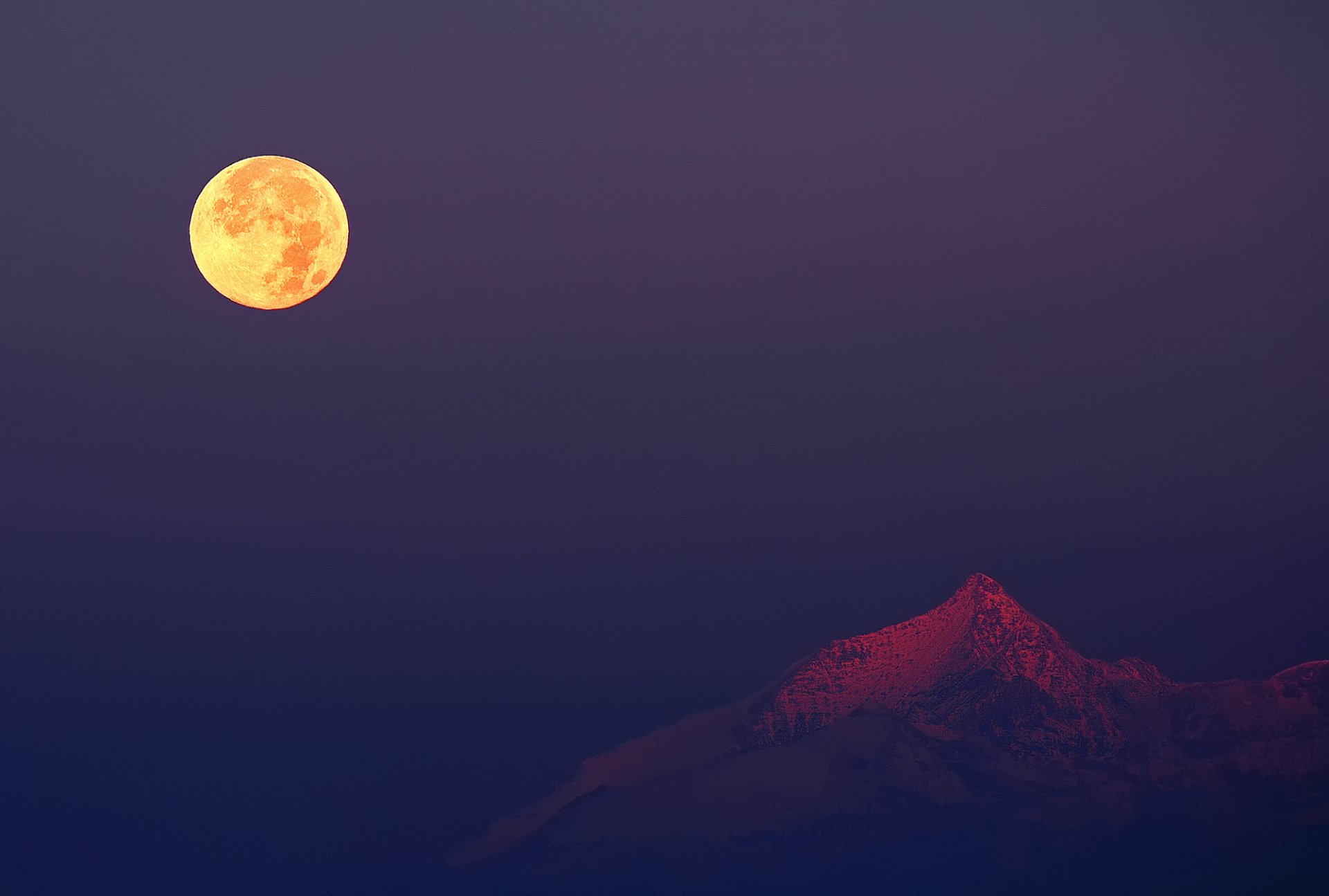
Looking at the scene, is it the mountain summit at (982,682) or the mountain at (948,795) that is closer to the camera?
the mountain at (948,795)

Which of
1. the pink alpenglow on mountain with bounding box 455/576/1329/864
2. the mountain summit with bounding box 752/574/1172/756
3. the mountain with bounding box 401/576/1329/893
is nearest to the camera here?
the mountain with bounding box 401/576/1329/893

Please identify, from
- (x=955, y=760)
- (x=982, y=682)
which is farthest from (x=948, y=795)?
(x=982, y=682)

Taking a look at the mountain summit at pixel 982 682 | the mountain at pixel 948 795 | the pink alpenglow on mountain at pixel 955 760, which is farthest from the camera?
the mountain summit at pixel 982 682

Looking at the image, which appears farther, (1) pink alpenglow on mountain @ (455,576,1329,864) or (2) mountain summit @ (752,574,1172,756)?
(2) mountain summit @ (752,574,1172,756)

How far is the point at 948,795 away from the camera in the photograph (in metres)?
111

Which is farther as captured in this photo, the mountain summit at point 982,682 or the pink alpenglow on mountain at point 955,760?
the mountain summit at point 982,682

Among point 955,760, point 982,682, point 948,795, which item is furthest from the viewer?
point 982,682

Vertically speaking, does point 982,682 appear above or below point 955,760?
above

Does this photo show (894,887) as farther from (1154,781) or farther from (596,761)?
(596,761)

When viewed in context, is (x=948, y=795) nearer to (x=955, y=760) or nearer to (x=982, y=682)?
(x=955, y=760)

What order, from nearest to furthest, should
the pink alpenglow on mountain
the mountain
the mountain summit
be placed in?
the mountain < the pink alpenglow on mountain < the mountain summit

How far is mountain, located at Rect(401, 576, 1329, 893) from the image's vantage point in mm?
100938

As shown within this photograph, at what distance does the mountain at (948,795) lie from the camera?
101m

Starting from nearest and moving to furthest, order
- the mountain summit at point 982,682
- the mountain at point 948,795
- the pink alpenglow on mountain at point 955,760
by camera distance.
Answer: the mountain at point 948,795 < the pink alpenglow on mountain at point 955,760 < the mountain summit at point 982,682
